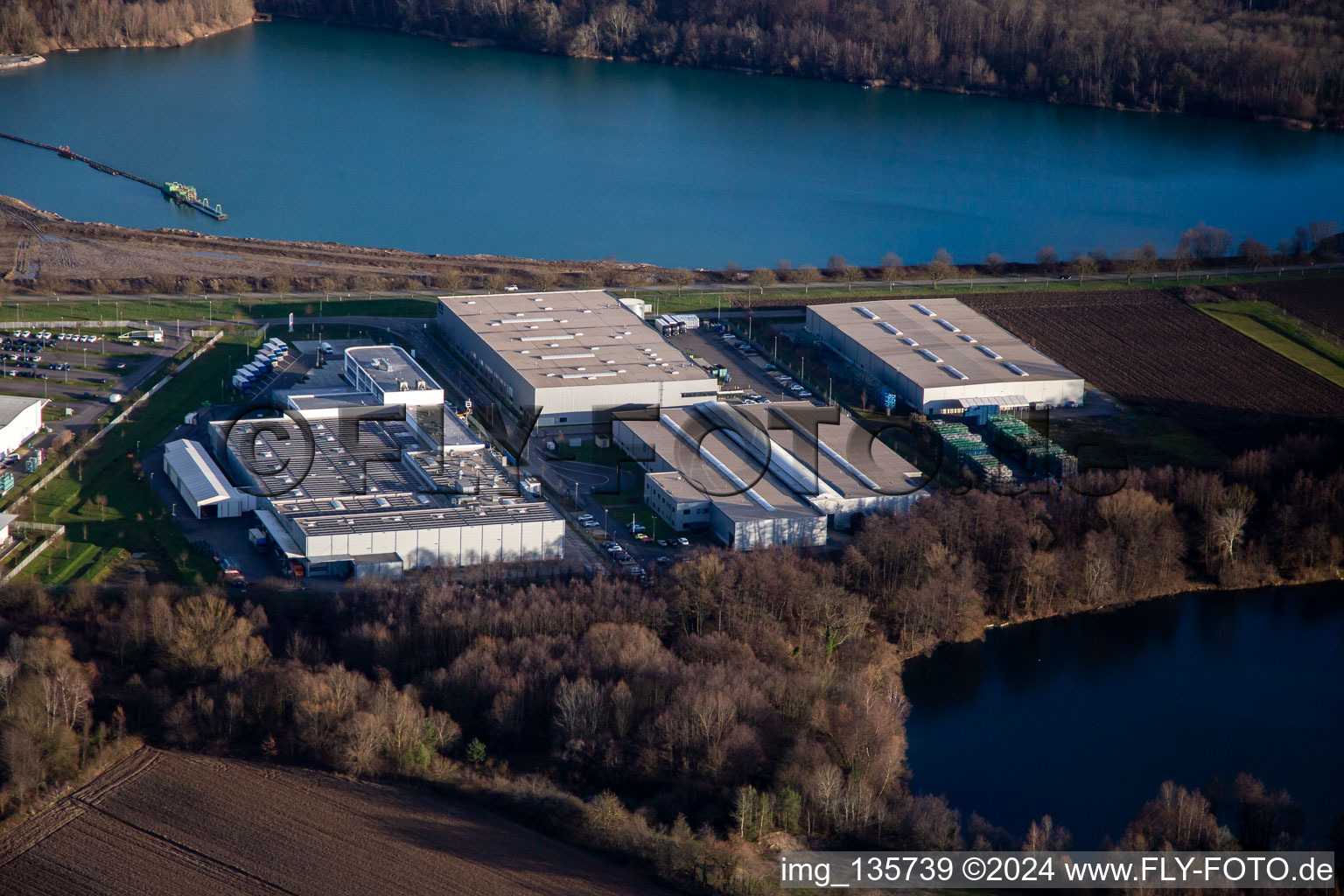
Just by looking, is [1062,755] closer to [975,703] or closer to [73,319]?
[975,703]

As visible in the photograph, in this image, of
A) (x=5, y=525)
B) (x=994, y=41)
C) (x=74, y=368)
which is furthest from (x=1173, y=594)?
(x=994, y=41)

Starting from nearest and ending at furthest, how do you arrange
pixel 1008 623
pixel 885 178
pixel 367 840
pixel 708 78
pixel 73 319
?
1. pixel 367 840
2. pixel 1008 623
3. pixel 73 319
4. pixel 885 178
5. pixel 708 78

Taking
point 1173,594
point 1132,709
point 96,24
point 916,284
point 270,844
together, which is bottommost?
point 1132,709

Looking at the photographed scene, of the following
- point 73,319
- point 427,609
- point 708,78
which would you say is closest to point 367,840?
point 427,609

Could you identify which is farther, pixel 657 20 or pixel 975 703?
pixel 657 20

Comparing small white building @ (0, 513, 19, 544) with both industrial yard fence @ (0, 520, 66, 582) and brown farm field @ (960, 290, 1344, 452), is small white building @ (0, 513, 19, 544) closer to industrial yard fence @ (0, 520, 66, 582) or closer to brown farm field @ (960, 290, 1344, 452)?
industrial yard fence @ (0, 520, 66, 582)

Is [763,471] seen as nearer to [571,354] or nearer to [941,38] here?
[571,354]

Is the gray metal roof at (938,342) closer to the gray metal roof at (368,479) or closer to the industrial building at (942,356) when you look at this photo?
the industrial building at (942,356)
